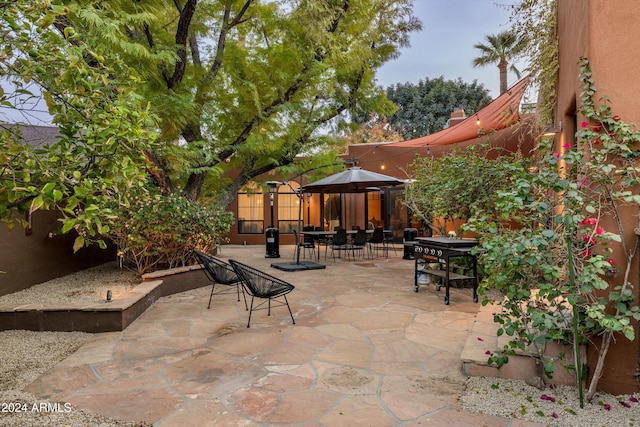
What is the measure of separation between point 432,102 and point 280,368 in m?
23.1

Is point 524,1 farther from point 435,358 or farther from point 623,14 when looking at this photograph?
point 435,358

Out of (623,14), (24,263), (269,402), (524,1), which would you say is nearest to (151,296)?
(24,263)

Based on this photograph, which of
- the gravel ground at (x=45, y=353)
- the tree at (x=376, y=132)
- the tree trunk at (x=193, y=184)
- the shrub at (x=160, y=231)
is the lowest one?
the gravel ground at (x=45, y=353)

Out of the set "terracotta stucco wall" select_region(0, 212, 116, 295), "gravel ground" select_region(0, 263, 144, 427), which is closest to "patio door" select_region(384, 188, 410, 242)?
"gravel ground" select_region(0, 263, 144, 427)

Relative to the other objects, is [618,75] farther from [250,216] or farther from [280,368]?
[250,216]

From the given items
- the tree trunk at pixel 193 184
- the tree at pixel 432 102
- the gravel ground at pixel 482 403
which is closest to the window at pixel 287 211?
the tree trunk at pixel 193 184

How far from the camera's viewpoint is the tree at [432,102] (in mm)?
23062

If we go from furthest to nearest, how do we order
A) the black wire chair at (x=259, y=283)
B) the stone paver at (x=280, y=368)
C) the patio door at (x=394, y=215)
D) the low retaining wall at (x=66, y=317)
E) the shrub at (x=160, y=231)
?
1. the patio door at (x=394, y=215)
2. the shrub at (x=160, y=231)
3. the black wire chair at (x=259, y=283)
4. the low retaining wall at (x=66, y=317)
5. the stone paver at (x=280, y=368)

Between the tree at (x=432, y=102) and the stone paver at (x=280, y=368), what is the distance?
20155 millimetres

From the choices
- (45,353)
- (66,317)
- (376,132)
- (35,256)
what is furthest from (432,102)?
(45,353)

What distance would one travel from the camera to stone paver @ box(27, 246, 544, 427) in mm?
2355

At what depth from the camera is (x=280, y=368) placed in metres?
3.02

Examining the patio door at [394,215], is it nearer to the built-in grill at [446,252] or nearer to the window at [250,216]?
the window at [250,216]

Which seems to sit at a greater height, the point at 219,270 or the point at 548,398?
the point at 219,270
